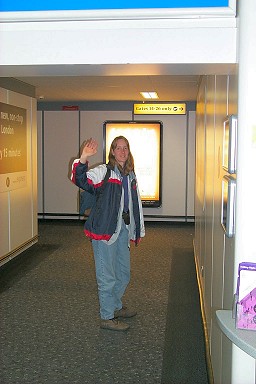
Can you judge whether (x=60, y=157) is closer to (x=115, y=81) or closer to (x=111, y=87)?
(x=111, y=87)

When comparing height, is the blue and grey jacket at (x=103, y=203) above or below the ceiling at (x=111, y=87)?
below

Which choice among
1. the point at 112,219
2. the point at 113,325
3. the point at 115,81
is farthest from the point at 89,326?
the point at 115,81

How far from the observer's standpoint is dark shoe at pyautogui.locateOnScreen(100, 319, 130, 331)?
4.56 meters

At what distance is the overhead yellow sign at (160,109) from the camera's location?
428 inches

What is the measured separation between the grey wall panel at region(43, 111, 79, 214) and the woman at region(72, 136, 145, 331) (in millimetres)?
6800

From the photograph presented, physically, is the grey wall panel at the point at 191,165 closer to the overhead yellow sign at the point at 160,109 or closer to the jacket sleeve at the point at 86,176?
the overhead yellow sign at the point at 160,109

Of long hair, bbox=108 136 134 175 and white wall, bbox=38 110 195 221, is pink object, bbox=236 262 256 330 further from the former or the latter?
white wall, bbox=38 110 195 221

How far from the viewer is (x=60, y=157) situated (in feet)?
37.2

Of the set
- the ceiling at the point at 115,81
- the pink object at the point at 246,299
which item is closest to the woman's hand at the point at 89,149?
the ceiling at the point at 115,81

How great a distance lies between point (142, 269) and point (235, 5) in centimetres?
519

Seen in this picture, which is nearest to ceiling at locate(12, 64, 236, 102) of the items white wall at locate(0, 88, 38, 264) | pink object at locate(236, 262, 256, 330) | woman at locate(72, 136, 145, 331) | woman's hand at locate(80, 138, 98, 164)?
white wall at locate(0, 88, 38, 264)

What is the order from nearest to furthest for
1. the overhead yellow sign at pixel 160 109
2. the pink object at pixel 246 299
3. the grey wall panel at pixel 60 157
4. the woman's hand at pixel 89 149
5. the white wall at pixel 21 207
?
the pink object at pixel 246 299, the woman's hand at pixel 89 149, the white wall at pixel 21 207, the overhead yellow sign at pixel 160 109, the grey wall panel at pixel 60 157

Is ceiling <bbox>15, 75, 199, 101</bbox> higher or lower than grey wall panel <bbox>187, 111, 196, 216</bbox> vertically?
higher

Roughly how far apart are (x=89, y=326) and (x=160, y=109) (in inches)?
278
